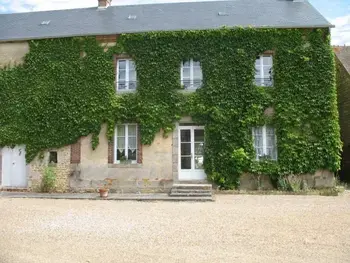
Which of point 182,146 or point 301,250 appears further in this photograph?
point 182,146

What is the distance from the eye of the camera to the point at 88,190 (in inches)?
537

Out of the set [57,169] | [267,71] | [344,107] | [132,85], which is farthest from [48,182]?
[344,107]

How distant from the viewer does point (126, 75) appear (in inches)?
560

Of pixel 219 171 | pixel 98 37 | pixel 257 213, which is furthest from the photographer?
pixel 98 37

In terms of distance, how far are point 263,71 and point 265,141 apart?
8.62 ft

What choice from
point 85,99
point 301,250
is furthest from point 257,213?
point 85,99

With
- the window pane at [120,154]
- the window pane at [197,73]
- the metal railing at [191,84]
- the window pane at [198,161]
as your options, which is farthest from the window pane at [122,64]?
the window pane at [198,161]

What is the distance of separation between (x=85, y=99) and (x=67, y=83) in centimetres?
98

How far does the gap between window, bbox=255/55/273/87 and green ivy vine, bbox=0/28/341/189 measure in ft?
1.00

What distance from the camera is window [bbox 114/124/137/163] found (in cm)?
1387

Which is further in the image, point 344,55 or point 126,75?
point 344,55

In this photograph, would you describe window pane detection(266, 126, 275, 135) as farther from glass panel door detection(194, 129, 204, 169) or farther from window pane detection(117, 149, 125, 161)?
window pane detection(117, 149, 125, 161)

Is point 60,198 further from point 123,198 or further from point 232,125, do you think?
point 232,125

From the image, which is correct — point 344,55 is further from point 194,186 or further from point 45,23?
point 45,23
